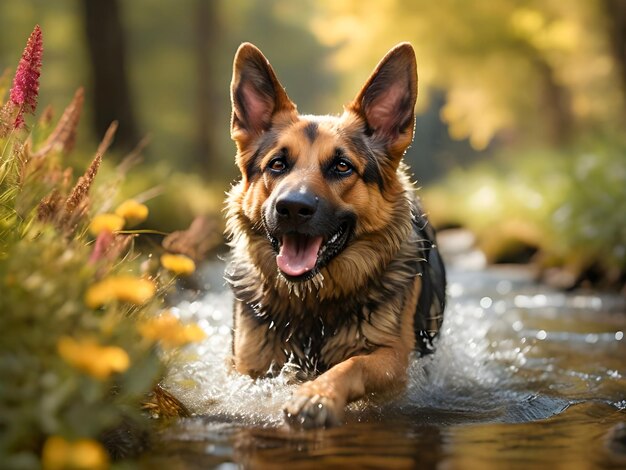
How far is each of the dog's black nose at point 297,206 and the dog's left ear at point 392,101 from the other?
0.88 meters

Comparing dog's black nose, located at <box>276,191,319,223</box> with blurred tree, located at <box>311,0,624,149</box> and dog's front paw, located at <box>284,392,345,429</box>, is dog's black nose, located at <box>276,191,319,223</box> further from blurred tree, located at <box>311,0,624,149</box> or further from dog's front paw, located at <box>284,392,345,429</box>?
blurred tree, located at <box>311,0,624,149</box>

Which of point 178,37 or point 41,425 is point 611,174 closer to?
point 41,425

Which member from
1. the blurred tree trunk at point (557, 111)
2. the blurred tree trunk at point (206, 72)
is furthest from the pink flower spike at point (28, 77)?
the blurred tree trunk at point (206, 72)

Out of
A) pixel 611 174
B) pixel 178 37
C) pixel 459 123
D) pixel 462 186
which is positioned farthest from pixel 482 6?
pixel 178 37

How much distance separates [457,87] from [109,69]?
9.23m

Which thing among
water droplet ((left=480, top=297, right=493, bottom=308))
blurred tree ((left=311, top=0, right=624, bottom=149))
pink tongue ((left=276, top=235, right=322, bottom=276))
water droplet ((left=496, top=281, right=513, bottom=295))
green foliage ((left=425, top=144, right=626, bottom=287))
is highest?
blurred tree ((left=311, top=0, right=624, bottom=149))

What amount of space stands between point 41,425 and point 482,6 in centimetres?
1646

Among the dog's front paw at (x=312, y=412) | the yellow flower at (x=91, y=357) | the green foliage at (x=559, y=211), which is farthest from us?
the green foliage at (x=559, y=211)

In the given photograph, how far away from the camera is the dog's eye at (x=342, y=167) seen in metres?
4.64

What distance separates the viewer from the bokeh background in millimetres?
12133

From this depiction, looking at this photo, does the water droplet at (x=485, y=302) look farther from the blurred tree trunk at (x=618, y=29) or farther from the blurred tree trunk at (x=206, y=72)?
the blurred tree trunk at (x=206, y=72)

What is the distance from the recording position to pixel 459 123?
21.1m

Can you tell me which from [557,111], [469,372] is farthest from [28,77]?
[557,111]

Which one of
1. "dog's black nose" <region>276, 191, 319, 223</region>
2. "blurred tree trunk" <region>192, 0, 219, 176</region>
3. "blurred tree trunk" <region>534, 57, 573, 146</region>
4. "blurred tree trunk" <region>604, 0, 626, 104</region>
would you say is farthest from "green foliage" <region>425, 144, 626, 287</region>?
"blurred tree trunk" <region>192, 0, 219, 176</region>
